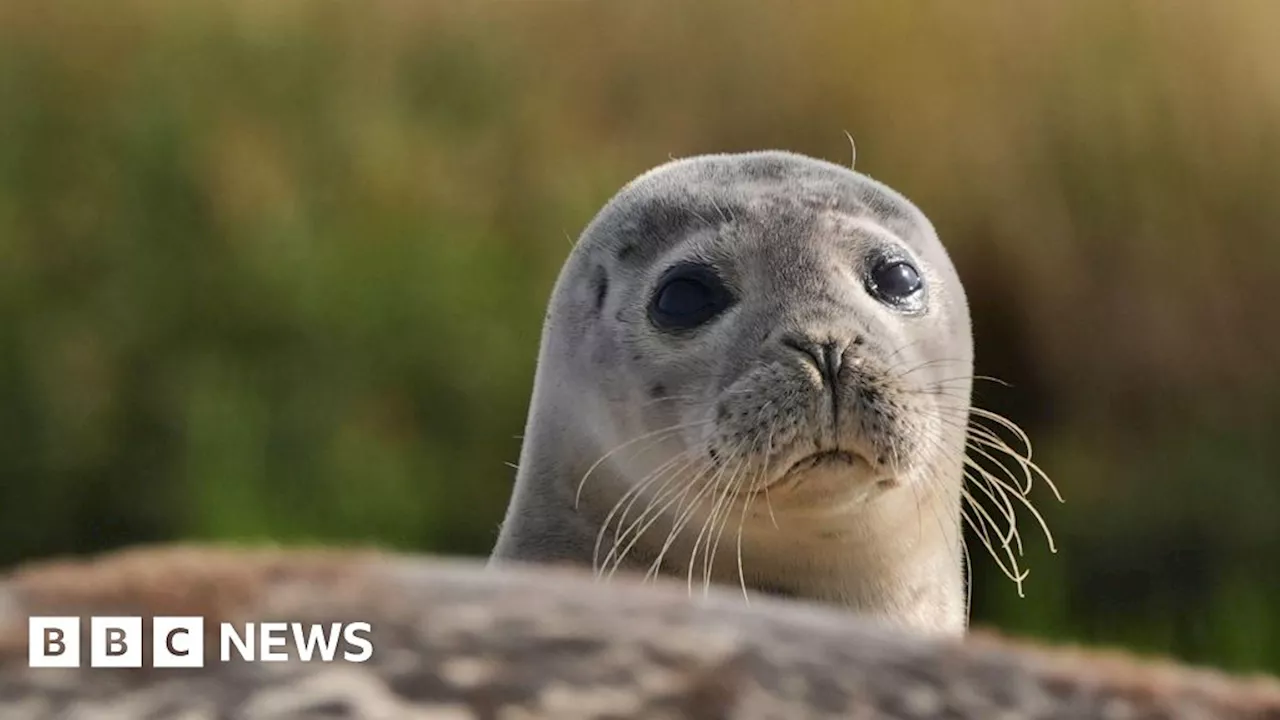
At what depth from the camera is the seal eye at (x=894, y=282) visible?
6.36 ft

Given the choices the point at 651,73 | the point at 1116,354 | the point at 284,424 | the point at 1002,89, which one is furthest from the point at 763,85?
the point at 284,424

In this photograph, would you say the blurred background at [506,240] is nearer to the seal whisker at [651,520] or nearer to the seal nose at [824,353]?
the seal whisker at [651,520]

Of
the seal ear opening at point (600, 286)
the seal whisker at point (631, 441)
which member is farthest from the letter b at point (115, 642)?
the seal ear opening at point (600, 286)

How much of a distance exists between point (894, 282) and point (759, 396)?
1.06 ft

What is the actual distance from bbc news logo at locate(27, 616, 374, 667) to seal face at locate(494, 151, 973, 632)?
3.40 feet

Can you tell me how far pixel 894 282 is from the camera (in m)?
1.96

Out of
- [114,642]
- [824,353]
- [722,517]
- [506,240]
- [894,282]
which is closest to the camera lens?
[114,642]

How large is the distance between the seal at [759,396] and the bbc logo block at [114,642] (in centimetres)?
105

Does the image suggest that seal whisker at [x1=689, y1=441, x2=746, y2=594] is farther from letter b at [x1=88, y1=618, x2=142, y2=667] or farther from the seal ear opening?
letter b at [x1=88, y1=618, x2=142, y2=667]

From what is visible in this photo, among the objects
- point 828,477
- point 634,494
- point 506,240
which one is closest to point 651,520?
point 634,494

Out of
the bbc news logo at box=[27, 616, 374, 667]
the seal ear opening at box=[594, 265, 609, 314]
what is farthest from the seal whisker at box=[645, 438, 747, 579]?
the bbc news logo at box=[27, 616, 374, 667]

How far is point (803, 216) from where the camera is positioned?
6.42ft

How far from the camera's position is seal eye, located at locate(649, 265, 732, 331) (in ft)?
6.23

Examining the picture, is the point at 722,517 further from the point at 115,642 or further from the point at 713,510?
the point at 115,642
